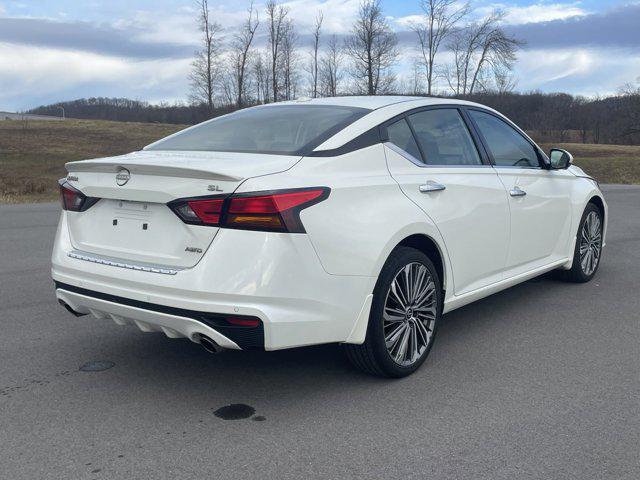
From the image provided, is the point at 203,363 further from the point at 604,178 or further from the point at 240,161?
the point at 604,178

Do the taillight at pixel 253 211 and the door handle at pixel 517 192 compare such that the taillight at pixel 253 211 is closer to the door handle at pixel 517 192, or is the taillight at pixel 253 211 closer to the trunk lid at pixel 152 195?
the trunk lid at pixel 152 195

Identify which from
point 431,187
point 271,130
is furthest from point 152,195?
point 431,187

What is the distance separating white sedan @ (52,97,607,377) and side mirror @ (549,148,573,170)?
3.34 feet

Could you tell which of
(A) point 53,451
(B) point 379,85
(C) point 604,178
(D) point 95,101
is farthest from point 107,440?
(D) point 95,101

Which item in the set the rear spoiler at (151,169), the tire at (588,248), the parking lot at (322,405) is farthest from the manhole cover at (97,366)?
the tire at (588,248)

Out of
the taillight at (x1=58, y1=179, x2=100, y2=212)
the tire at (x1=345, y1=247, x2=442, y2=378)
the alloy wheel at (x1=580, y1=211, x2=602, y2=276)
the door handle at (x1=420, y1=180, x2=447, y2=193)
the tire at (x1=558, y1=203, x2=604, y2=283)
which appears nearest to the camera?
the tire at (x1=345, y1=247, x2=442, y2=378)

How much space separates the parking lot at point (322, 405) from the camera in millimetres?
2930

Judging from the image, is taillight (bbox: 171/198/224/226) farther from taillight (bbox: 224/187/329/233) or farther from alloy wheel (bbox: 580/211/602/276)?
alloy wheel (bbox: 580/211/602/276)

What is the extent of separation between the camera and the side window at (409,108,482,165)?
14.3 feet

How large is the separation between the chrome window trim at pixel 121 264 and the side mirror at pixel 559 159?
3.73m

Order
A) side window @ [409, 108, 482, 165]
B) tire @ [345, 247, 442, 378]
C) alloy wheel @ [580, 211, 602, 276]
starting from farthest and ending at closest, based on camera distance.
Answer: alloy wheel @ [580, 211, 602, 276]
side window @ [409, 108, 482, 165]
tire @ [345, 247, 442, 378]

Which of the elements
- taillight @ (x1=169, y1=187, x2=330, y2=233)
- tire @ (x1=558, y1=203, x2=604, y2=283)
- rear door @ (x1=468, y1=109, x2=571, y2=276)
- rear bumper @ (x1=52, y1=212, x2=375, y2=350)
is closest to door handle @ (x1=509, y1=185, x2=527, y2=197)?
rear door @ (x1=468, y1=109, x2=571, y2=276)

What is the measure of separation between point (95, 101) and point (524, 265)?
97947 mm

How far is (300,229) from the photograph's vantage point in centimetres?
325
